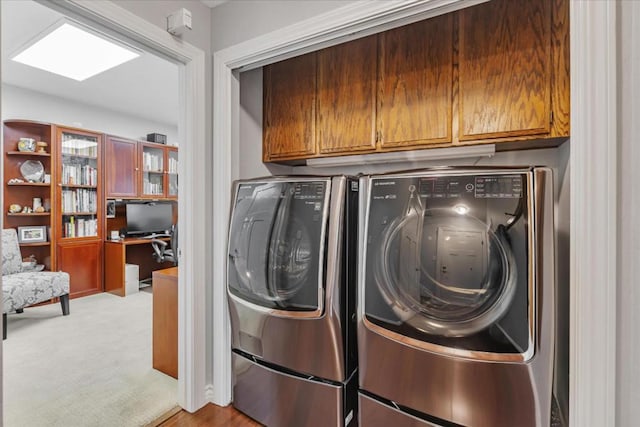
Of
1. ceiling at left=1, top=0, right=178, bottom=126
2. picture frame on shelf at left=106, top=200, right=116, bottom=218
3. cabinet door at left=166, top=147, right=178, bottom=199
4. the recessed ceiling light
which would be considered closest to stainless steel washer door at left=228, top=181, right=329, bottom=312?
ceiling at left=1, top=0, right=178, bottom=126

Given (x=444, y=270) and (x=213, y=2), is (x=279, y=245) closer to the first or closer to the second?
(x=444, y=270)

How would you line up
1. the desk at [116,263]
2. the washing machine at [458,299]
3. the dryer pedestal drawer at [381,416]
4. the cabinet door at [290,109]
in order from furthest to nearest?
the desk at [116,263] < the cabinet door at [290,109] < the dryer pedestal drawer at [381,416] < the washing machine at [458,299]

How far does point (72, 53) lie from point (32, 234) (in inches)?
92.8

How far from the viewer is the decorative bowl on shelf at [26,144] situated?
3734 mm

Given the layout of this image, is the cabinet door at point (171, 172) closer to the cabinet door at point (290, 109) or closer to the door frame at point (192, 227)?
the cabinet door at point (290, 109)

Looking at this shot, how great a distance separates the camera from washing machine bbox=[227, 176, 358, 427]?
1.49m

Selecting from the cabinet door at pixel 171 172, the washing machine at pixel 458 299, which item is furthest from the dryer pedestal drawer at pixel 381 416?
the cabinet door at pixel 171 172

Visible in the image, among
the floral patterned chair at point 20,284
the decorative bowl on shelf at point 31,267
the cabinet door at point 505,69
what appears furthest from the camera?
the decorative bowl on shelf at point 31,267

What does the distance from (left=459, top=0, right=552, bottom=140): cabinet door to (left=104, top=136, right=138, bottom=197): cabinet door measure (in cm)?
475

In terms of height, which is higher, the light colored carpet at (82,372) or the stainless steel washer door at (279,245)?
the stainless steel washer door at (279,245)

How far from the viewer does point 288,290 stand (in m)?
1.58

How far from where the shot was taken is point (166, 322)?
2.23 meters

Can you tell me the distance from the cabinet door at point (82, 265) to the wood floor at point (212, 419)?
334cm

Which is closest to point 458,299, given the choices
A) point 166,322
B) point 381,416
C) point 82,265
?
point 381,416
